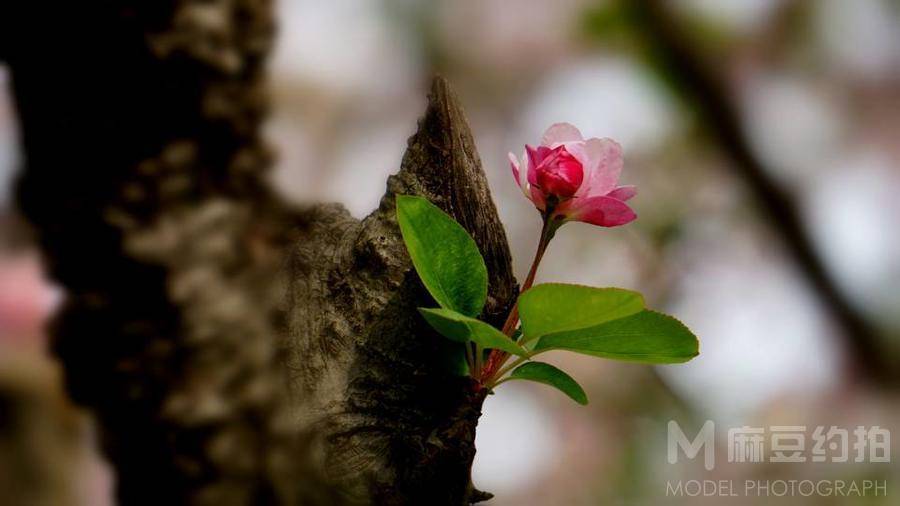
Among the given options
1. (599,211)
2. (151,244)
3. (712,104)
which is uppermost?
(712,104)

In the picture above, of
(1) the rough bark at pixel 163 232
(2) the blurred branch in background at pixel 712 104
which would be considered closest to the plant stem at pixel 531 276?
(1) the rough bark at pixel 163 232

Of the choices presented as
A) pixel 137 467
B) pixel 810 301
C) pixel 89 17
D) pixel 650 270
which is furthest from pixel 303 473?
pixel 810 301

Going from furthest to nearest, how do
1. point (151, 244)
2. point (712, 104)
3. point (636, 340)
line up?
point (712, 104) → point (636, 340) → point (151, 244)

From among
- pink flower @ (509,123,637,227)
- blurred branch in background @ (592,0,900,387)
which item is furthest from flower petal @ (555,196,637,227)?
blurred branch in background @ (592,0,900,387)

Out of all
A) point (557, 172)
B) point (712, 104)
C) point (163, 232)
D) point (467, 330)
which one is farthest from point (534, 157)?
point (712, 104)

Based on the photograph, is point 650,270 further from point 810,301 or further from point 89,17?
point 89,17

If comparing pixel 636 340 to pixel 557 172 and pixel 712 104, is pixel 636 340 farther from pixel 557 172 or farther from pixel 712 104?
pixel 712 104
